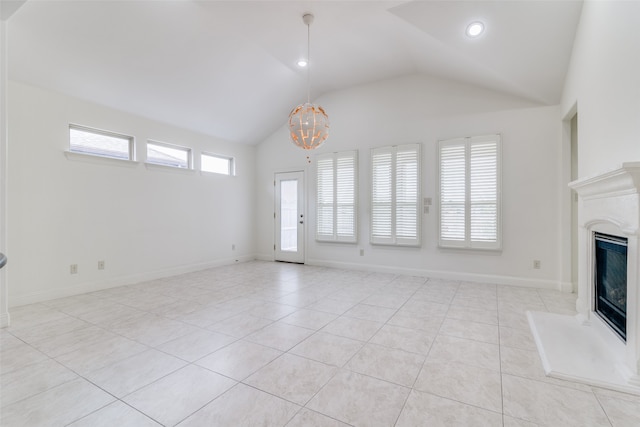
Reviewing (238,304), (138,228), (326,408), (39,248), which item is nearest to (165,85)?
(138,228)

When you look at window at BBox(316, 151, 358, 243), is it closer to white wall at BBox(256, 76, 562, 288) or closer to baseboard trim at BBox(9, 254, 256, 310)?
white wall at BBox(256, 76, 562, 288)

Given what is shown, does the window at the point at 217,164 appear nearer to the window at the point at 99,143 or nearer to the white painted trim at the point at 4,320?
the window at the point at 99,143

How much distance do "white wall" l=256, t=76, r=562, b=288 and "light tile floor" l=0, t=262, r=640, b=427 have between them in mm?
803

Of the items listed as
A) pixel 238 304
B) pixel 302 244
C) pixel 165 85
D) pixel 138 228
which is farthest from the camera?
pixel 302 244

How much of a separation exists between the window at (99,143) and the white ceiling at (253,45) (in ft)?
1.52

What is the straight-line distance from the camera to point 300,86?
18.2 feet

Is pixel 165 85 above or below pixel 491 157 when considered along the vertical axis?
above

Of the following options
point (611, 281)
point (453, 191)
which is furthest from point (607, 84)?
point (453, 191)

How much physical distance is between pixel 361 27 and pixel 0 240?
4.64m

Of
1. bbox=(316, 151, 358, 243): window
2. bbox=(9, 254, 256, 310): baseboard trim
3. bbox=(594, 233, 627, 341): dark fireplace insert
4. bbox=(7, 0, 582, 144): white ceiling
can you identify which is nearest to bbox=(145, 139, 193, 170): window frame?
bbox=(7, 0, 582, 144): white ceiling

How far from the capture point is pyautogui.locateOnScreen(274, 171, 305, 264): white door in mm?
6379

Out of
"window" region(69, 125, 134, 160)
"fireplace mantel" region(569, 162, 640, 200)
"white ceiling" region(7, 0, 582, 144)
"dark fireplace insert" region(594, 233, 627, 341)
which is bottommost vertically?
"dark fireplace insert" region(594, 233, 627, 341)

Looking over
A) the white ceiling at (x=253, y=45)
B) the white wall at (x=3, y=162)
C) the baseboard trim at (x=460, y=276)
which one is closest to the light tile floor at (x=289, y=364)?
the white wall at (x=3, y=162)

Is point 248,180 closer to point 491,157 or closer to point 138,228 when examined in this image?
point 138,228
